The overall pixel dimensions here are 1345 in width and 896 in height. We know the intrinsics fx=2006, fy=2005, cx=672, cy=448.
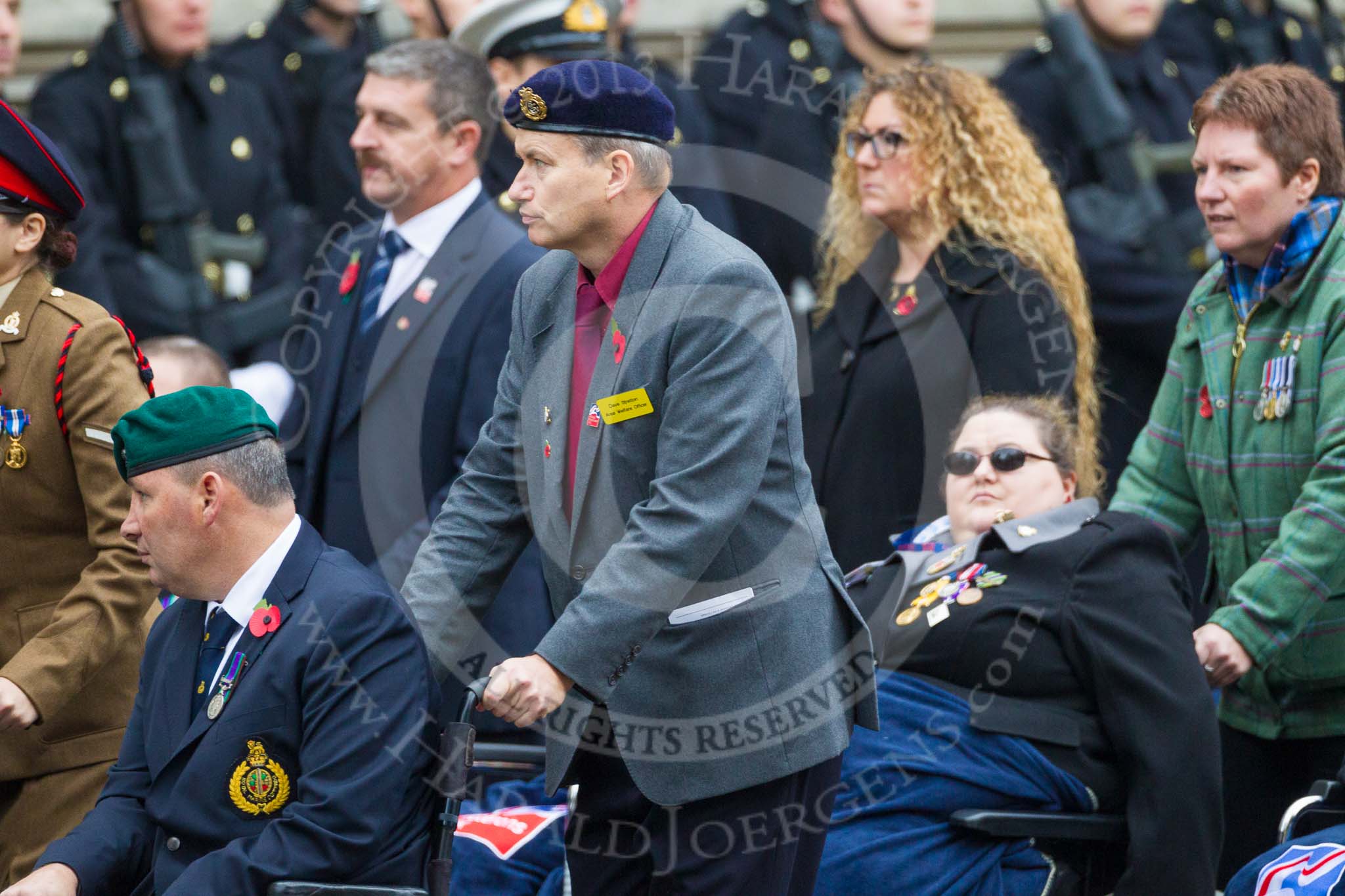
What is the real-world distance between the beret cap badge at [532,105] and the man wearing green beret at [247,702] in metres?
0.72

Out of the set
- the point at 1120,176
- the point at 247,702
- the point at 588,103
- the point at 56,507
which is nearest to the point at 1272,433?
the point at 588,103

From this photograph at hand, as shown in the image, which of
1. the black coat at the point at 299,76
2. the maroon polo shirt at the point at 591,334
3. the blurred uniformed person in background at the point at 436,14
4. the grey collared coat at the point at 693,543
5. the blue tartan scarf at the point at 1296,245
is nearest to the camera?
the grey collared coat at the point at 693,543

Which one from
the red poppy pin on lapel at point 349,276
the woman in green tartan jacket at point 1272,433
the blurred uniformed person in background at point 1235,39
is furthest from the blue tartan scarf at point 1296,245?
the blurred uniformed person in background at point 1235,39

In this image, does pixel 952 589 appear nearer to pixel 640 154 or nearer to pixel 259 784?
pixel 640 154

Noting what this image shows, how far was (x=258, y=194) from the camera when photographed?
7223 mm

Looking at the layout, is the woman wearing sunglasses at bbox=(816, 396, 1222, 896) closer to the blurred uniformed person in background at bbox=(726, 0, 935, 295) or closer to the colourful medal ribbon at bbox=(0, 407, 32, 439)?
the colourful medal ribbon at bbox=(0, 407, 32, 439)

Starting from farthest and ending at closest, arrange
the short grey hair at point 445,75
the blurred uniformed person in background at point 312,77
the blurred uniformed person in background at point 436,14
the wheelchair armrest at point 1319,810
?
1. the blurred uniformed person in background at point 312,77
2. the blurred uniformed person in background at point 436,14
3. the short grey hair at point 445,75
4. the wheelchair armrest at point 1319,810

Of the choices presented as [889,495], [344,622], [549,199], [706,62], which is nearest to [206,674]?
[344,622]

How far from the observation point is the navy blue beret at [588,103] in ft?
10.8

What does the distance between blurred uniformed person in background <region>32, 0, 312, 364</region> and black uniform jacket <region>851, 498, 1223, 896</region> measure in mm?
3150

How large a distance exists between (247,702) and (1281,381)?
7.53 feet

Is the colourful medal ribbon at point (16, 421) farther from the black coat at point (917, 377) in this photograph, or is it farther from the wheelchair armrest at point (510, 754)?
the black coat at point (917, 377)

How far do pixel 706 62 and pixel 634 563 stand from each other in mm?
4601

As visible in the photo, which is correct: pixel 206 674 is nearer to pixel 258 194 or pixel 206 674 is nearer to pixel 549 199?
pixel 549 199
